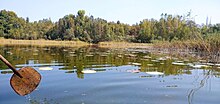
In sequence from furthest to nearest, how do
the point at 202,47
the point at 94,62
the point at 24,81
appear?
the point at 202,47
the point at 94,62
the point at 24,81

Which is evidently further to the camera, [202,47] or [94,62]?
[202,47]

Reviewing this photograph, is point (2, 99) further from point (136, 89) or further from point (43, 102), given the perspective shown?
point (136, 89)

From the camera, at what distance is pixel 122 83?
5062 mm

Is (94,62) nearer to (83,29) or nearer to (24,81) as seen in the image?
(24,81)

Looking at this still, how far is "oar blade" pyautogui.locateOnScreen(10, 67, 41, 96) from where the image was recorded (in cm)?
127

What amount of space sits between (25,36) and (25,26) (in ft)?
18.0

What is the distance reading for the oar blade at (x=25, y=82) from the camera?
1.27 m

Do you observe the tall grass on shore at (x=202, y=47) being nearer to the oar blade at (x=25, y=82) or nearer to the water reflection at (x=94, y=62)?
the water reflection at (x=94, y=62)

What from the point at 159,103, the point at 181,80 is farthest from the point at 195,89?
the point at 159,103

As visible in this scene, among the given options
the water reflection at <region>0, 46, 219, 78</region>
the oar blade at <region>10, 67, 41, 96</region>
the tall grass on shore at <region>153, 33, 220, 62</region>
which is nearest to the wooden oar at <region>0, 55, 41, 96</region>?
the oar blade at <region>10, 67, 41, 96</region>

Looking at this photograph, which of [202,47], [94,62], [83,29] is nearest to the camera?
[94,62]

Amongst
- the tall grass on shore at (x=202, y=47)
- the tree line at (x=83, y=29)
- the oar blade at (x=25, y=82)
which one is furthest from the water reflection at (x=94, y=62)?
the tree line at (x=83, y=29)

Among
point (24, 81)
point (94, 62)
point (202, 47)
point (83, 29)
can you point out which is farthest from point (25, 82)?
point (83, 29)

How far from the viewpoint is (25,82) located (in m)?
1.28
